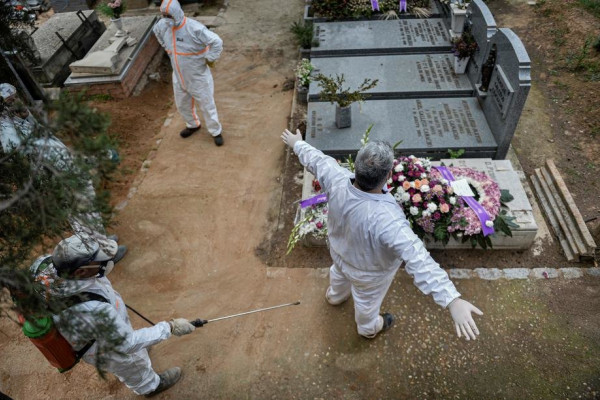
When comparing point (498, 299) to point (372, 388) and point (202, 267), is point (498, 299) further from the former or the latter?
point (202, 267)

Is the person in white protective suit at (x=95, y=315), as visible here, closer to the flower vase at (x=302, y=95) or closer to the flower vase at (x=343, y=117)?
the flower vase at (x=343, y=117)

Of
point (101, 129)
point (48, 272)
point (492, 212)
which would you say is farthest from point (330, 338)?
point (101, 129)

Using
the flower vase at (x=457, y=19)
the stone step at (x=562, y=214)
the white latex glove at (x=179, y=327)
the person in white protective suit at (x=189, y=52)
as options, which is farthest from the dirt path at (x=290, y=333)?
the flower vase at (x=457, y=19)

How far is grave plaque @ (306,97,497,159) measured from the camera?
17.6 ft

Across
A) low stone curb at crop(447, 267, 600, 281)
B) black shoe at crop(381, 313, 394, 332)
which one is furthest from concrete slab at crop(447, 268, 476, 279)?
black shoe at crop(381, 313, 394, 332)

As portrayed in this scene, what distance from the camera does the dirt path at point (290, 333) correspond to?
12.0 ft

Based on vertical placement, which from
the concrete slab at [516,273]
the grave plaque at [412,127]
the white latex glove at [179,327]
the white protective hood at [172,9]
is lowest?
the concrete slab at [516,273]

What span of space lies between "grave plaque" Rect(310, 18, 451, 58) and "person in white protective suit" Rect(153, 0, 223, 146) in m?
2.53

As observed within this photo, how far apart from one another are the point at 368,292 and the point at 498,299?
1826 millimetres

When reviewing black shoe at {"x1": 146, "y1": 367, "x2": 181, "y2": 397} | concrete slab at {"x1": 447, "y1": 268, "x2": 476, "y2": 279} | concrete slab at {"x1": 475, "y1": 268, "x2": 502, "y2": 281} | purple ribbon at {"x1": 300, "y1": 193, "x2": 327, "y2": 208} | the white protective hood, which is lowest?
black shoe at {"x1": 146, "y1": 367, "x2": 181, "y2": 397}

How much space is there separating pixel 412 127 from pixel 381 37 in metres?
2.88

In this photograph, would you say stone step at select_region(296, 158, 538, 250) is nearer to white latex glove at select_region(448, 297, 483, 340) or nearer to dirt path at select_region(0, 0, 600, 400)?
dirt path at select_region(0, 0, 600, 400)

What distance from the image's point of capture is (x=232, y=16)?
32.3ft

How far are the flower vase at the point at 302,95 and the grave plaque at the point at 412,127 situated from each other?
1.88 feet
